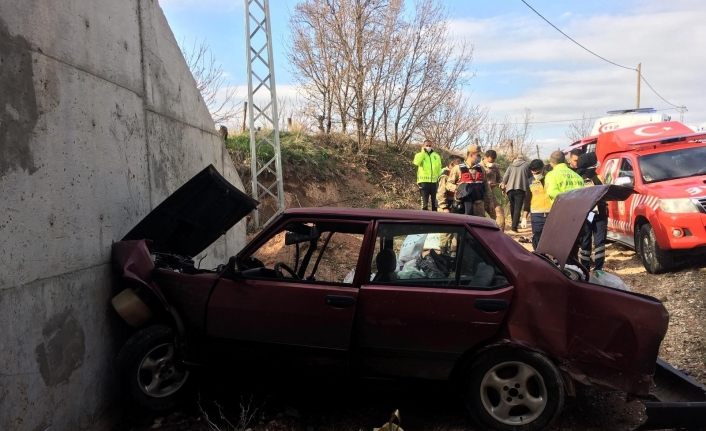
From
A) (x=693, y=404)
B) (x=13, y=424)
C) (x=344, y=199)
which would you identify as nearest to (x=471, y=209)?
(x=344, y=199)

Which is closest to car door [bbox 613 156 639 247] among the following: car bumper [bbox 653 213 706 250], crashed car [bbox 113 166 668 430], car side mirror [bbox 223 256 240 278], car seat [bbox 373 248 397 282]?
car bumper [bbox 653 213 706 250]

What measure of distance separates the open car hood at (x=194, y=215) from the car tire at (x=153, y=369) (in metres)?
0.97

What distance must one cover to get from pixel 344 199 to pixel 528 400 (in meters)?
13.3

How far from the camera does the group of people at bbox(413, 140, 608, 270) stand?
8.04m

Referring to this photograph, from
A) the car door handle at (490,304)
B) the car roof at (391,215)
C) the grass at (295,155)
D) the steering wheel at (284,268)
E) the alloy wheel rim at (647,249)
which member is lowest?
the alloy wheel rim at (647,249)

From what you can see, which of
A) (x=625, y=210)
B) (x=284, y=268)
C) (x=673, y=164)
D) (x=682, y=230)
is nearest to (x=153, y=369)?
(x=284, y=268)

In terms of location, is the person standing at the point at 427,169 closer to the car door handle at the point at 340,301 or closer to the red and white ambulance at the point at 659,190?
the red and white ambulance at the point at 659,190

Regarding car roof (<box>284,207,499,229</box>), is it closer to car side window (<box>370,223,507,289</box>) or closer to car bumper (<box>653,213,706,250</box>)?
→ car side window (<box>370,223,507,289</box>)

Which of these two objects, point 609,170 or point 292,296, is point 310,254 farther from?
point 609,170

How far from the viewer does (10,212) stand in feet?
9.78

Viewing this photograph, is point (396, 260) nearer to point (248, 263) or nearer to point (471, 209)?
point (248, 263)

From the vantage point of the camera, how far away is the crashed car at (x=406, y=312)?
3.50 m

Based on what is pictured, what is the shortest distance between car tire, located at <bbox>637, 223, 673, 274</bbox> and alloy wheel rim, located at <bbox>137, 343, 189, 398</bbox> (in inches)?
275

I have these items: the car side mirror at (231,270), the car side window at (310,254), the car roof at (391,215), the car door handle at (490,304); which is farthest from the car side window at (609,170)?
the car side mirror at (231,270)
